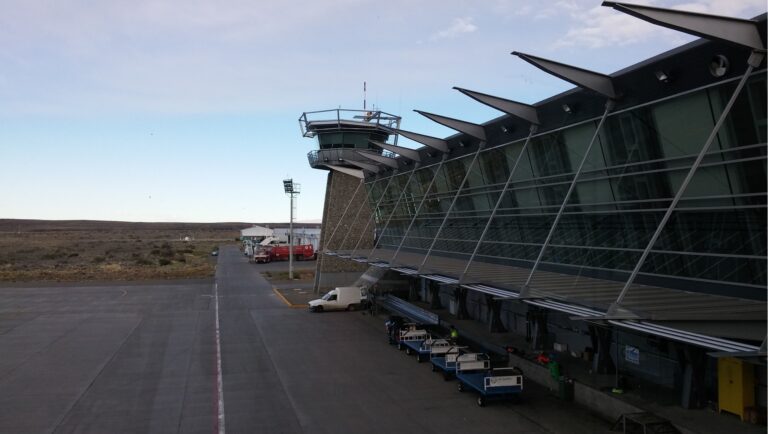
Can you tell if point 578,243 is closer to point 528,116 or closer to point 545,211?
point 545,211

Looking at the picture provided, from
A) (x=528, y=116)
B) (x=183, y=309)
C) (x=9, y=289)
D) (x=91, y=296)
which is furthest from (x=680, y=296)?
A: (x=9, y=289)

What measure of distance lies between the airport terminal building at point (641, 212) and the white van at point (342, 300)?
1049 centimetres

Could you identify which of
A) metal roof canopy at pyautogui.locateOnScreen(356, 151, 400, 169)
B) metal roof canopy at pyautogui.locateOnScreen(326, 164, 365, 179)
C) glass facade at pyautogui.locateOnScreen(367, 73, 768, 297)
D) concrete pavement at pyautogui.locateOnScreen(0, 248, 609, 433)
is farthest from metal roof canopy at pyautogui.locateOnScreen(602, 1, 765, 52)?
metal roof canopy at pyautogui.locateOnScreen(326, 164, 365, 179)

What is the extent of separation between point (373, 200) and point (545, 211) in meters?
23.4

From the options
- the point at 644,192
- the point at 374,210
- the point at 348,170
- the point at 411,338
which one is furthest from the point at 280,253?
the point at 644,192

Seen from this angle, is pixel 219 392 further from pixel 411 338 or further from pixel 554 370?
pixel 554 370

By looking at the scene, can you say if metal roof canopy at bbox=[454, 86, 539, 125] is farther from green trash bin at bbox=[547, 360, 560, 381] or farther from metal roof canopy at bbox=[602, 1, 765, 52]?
green trash bin at bbox=[547, 360, 560, 381]

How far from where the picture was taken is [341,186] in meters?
48.4

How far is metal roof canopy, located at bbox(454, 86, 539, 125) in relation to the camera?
63.0 ft

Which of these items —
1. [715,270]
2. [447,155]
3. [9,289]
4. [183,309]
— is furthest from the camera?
[9,289]

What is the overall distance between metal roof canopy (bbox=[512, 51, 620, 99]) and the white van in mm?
24362

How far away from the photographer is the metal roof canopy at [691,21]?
11.2 m

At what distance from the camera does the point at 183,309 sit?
122ft

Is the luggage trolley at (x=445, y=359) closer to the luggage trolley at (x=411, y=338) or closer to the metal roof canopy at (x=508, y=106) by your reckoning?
the luggage trolley at (x=411, y=338)
